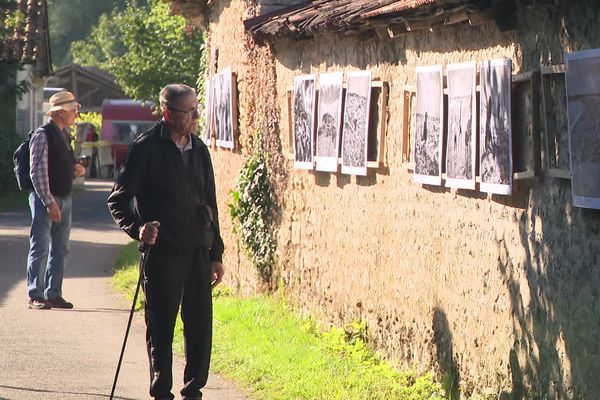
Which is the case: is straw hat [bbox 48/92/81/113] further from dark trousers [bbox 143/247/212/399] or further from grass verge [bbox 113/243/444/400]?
dark trousers [bbox 143/247/212/399]

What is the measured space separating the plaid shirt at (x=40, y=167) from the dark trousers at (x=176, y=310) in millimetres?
4369

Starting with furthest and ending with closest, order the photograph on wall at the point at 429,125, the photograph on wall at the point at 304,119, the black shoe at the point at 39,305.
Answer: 1. the black shoe at the point at 39,305
2. the photograph on wall at the point at 304,119
3. the photograph on wall at the point at 429,125

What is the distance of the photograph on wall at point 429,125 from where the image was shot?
320 inches

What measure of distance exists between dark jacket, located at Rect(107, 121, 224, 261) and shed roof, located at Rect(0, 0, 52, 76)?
19124 mm

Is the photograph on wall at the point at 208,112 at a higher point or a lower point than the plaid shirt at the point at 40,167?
higher

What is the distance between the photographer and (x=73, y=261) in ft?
57.8

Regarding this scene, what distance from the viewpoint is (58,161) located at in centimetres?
1200

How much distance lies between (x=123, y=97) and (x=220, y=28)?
47452mm

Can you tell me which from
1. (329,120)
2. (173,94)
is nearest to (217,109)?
(329,120)

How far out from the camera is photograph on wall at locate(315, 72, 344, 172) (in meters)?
10.5

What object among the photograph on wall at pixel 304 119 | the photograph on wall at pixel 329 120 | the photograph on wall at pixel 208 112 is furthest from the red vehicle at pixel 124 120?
the photograph on wall at pixel 329 120

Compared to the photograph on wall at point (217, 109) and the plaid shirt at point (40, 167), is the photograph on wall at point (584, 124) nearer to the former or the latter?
the plaid shirt at point (40, 167)

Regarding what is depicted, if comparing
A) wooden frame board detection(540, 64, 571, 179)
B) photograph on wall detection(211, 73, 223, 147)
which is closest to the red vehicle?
photograph on wall detection(211, 73, 223, 147)

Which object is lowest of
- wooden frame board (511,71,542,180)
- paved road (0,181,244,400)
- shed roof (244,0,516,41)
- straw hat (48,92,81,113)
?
paved road (0,181,244,400)
